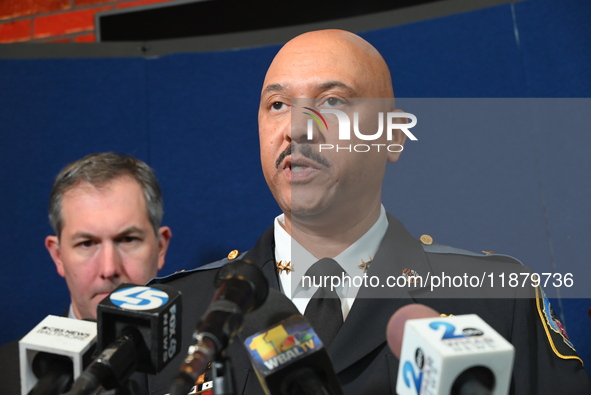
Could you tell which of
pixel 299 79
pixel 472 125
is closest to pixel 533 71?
pixel 472 125

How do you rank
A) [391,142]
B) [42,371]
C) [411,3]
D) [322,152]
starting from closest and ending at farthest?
[42,371] → [322,152] → [391,142] → [411,3]

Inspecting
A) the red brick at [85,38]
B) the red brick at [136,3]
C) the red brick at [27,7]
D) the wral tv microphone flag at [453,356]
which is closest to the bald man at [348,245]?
the wral tv microphone flag at [453,356]

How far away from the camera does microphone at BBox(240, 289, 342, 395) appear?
0.76m

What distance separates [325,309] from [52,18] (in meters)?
2.21

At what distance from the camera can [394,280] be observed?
1225 mm

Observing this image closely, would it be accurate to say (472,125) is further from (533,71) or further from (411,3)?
(411,3)

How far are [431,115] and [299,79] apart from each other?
53cm

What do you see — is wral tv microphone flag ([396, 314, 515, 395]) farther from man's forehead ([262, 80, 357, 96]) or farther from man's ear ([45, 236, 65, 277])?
man's ear ([45, 236, 65, 277])

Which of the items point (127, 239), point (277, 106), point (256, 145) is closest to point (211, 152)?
point (256, 145)

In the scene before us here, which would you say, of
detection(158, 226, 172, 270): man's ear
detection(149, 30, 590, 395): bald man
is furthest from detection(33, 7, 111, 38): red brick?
detection(149, 30, 590, 395): bald man

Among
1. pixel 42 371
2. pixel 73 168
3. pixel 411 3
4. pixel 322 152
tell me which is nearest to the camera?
pixel 42 371

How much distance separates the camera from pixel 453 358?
65 cm

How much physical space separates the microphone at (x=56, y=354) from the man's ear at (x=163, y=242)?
94 cm

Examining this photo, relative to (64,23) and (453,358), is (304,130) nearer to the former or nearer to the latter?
(453,358)
